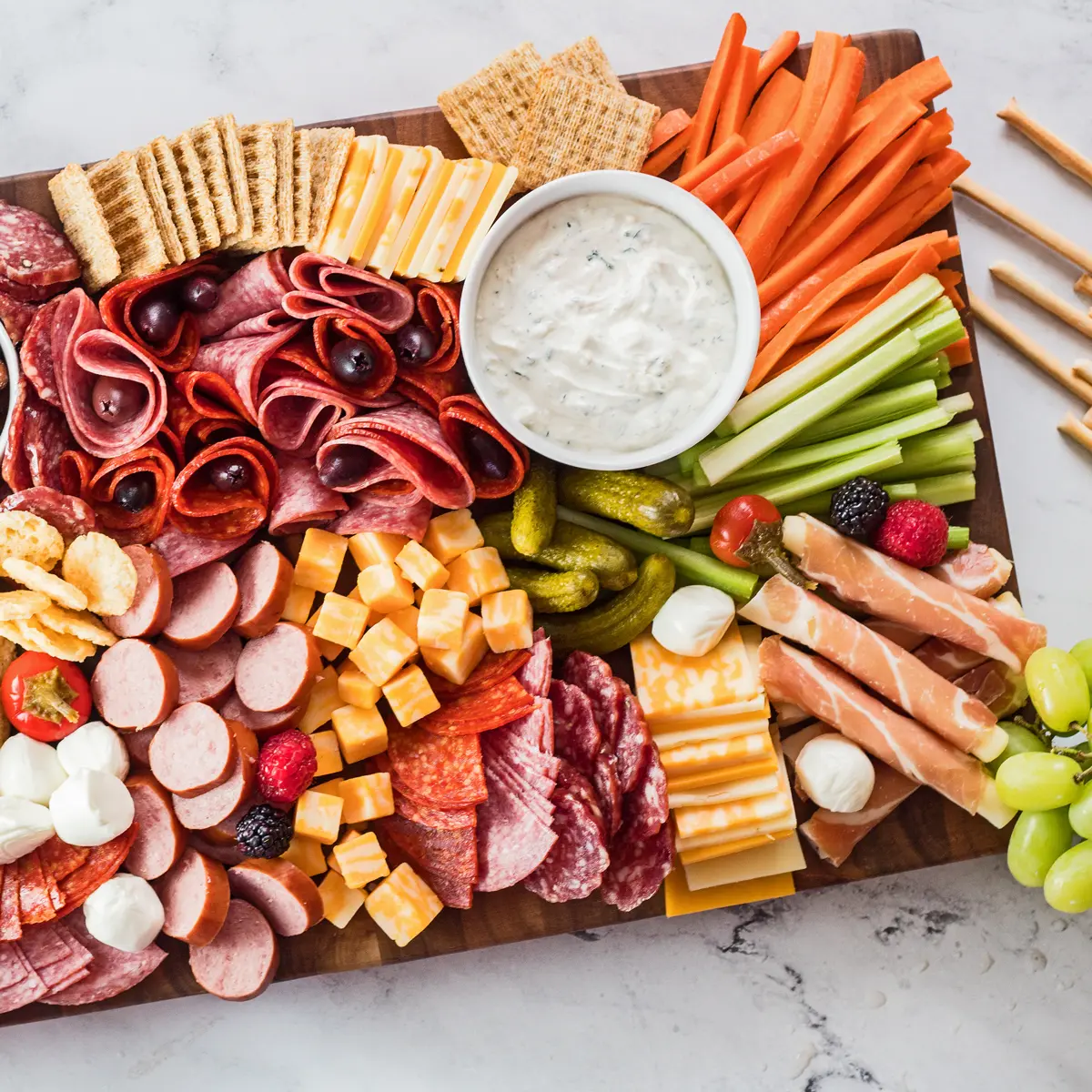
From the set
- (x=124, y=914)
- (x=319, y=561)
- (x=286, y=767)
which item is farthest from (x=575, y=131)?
(x=124, y=914)

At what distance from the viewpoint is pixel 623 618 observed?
2027mm

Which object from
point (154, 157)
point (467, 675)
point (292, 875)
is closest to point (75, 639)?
point (292, 875)

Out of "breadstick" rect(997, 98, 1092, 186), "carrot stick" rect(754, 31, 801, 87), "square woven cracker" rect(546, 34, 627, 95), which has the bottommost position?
"breadstick" rect(997, 98, 1092, 186)

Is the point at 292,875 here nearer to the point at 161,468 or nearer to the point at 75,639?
the point at 75,639

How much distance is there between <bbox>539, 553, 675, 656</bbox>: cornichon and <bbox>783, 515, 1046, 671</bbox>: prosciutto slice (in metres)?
0.26

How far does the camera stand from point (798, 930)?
7.47 feet

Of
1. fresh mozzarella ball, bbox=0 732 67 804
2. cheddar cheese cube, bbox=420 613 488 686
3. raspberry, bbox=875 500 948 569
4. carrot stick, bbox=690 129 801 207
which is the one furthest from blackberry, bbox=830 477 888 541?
fresh mozzarella ball, bbox=0 732 67 804

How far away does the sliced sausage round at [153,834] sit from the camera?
1.90m

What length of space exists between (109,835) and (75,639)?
1.13 ft

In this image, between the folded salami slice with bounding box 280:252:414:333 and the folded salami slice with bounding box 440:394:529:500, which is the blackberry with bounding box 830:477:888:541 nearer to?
the folded salami slice with bounding box 440:394:529:500

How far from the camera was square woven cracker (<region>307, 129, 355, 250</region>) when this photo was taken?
195cm

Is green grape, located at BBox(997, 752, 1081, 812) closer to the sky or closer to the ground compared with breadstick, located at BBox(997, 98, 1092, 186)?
closer to the ground

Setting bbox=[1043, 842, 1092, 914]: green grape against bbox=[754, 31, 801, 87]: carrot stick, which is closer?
bbox=[1043, 842, 1092, 914]: green grape


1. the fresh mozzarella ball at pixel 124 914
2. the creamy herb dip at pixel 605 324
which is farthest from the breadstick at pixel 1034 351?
the fresh mozzarella ball at pixel 124 914
